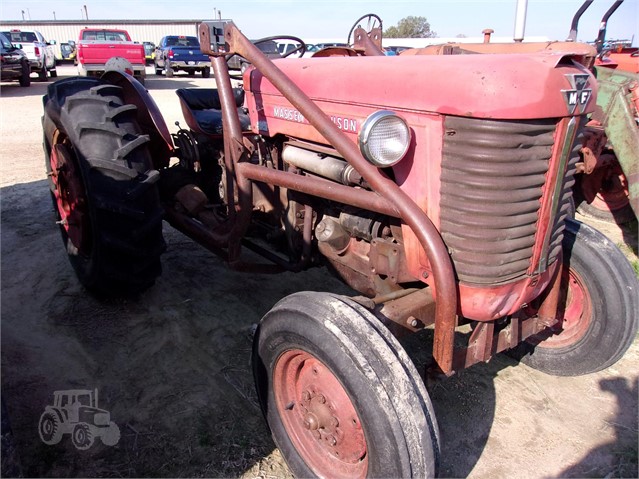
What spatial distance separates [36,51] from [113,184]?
16866 mm


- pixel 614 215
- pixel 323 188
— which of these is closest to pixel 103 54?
pixel 614 215

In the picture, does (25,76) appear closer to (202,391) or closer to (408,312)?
(202,391)

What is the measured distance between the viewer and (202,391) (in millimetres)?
2631

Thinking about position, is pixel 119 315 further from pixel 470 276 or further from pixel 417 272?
pixel 470 276

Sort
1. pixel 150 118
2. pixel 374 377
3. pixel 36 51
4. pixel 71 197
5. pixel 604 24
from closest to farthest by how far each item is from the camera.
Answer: pixel 374 377
pixel 71 197
pixel 150 118
pixel 604 24
pixel 36 51

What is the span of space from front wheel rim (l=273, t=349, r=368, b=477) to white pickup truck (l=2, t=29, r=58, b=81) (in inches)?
697

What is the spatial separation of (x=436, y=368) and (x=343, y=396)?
0.38 m

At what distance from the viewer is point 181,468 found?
7.16ft

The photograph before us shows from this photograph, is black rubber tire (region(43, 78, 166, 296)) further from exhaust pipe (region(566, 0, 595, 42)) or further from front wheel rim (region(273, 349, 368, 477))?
exhaust pipe (region(566, 0, 595, 42))

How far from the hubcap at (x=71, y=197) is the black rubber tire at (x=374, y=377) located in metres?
1.81

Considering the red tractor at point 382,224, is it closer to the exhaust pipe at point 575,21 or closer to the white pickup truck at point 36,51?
the exhaust pipe at point 575,21

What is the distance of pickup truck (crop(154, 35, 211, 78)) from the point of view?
19.6m

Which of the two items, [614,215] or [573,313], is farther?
[614,215]

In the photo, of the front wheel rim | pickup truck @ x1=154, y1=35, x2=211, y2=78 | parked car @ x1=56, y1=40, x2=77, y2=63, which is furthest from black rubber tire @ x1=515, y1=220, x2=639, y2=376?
parked car @ x1=56, y1=40, x2=77, y2=63
